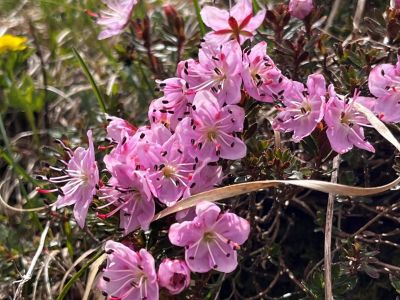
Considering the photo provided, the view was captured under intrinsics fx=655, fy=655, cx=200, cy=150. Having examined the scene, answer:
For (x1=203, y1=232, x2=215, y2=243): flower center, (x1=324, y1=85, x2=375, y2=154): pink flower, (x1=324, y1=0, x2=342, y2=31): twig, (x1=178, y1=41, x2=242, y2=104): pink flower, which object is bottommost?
(x1=324, y1=0, x2=342, y2=31): twig

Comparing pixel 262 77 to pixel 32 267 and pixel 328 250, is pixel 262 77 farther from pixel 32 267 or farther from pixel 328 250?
pixel 32 267

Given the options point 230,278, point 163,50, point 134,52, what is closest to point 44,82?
point 134,52

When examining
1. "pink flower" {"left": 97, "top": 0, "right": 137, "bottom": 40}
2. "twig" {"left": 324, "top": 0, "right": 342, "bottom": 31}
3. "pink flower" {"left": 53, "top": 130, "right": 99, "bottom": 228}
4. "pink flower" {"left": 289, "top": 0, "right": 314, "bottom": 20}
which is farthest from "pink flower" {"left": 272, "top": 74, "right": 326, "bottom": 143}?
"twig" {"left": 324, "top": 0, "right": 342, "bottom": 31}

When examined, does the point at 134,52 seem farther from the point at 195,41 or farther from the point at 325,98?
the point at 325,98

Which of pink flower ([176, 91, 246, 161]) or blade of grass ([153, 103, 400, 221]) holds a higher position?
pink flower ([176, 91, 246, 161])

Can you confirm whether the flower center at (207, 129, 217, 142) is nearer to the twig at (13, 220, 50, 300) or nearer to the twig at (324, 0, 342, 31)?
the twig at (13, 220, 50, 300)

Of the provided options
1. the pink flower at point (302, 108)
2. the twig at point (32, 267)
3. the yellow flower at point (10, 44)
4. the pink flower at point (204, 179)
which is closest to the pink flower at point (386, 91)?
the pink flower at point (302, 108)
